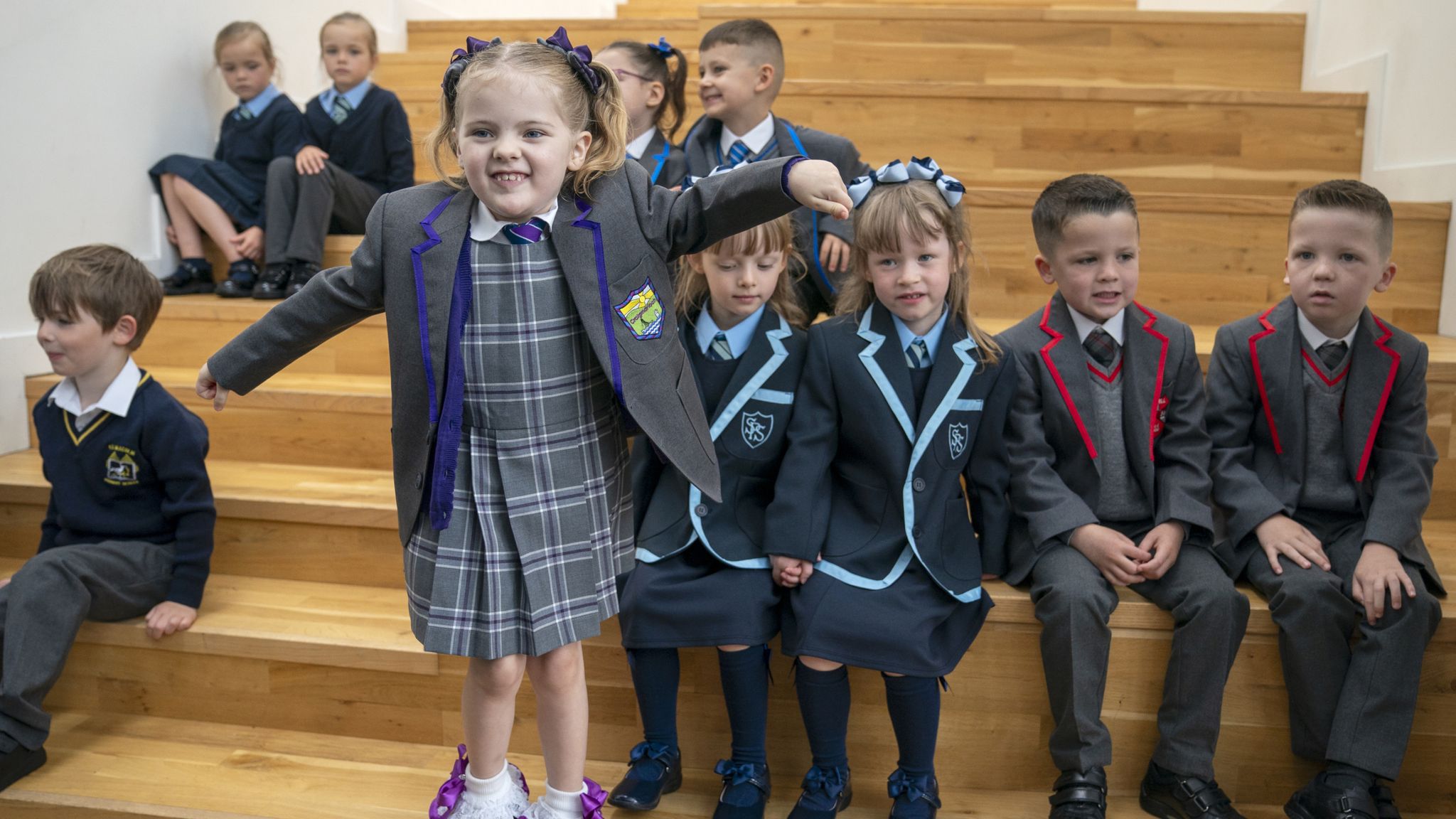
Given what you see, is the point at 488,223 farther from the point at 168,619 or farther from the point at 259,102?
the point at 259,102

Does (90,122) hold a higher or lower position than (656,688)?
higher

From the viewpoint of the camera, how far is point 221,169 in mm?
2908

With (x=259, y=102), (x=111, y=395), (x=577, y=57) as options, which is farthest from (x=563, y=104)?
(x=259, y=102)

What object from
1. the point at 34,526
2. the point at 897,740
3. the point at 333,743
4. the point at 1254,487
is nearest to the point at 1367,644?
the point at 1254,487

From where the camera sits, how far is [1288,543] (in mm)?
1756

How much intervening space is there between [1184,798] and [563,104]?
130cm

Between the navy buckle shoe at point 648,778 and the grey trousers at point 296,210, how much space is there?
1.66 m

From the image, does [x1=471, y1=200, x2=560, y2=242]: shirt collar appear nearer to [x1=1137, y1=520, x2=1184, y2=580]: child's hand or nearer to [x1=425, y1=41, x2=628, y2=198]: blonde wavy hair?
[x1=425, y1=41, x2=628, y2=198]: blonde wavy hair

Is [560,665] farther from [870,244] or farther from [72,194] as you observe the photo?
[72,194]

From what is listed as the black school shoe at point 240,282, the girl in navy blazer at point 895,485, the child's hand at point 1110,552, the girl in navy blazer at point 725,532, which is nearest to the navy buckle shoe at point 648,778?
the girl in navy blazer at point 725,532

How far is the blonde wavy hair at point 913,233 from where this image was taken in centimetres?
172

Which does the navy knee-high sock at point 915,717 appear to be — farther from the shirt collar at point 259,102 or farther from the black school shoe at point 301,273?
the shirt collar at point 259,102

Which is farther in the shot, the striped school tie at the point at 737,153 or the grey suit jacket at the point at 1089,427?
the striped school tie at the point at 737,153

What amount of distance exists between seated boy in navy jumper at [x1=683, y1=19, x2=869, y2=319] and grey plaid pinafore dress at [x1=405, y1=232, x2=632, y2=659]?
36.7 inches
